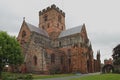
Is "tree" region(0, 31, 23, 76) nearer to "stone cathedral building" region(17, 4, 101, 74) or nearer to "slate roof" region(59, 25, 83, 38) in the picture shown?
"stone cathedral building" region(17, 4, 101, 74)

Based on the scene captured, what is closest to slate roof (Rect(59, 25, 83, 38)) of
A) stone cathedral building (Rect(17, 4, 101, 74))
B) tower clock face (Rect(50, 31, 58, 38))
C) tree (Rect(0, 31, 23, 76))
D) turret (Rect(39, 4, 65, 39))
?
stone cathedral building (Rect(17, 4, 101, 74))

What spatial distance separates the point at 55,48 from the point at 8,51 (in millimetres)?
24596

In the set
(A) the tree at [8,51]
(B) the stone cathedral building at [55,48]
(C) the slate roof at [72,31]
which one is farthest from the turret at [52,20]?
(A) the tree at [8,51]

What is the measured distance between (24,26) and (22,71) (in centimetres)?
1990

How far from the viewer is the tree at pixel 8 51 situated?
1768 inches

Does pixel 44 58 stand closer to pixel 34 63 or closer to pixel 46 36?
pixel 34 63

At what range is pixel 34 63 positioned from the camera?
2148 inches

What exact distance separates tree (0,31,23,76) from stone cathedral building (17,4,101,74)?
6541 mm

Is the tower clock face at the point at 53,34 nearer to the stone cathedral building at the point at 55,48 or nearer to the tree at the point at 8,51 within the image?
the stone cathedral building at the point at 55,48

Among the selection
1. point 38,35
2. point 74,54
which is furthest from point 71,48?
point 38,35

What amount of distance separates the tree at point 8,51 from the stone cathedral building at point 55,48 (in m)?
6.54

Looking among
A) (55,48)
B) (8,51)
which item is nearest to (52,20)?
(55,48)

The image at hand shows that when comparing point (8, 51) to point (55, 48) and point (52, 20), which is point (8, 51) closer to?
point (55, 48)

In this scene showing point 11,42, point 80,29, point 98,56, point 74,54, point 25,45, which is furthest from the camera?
point 98,56
